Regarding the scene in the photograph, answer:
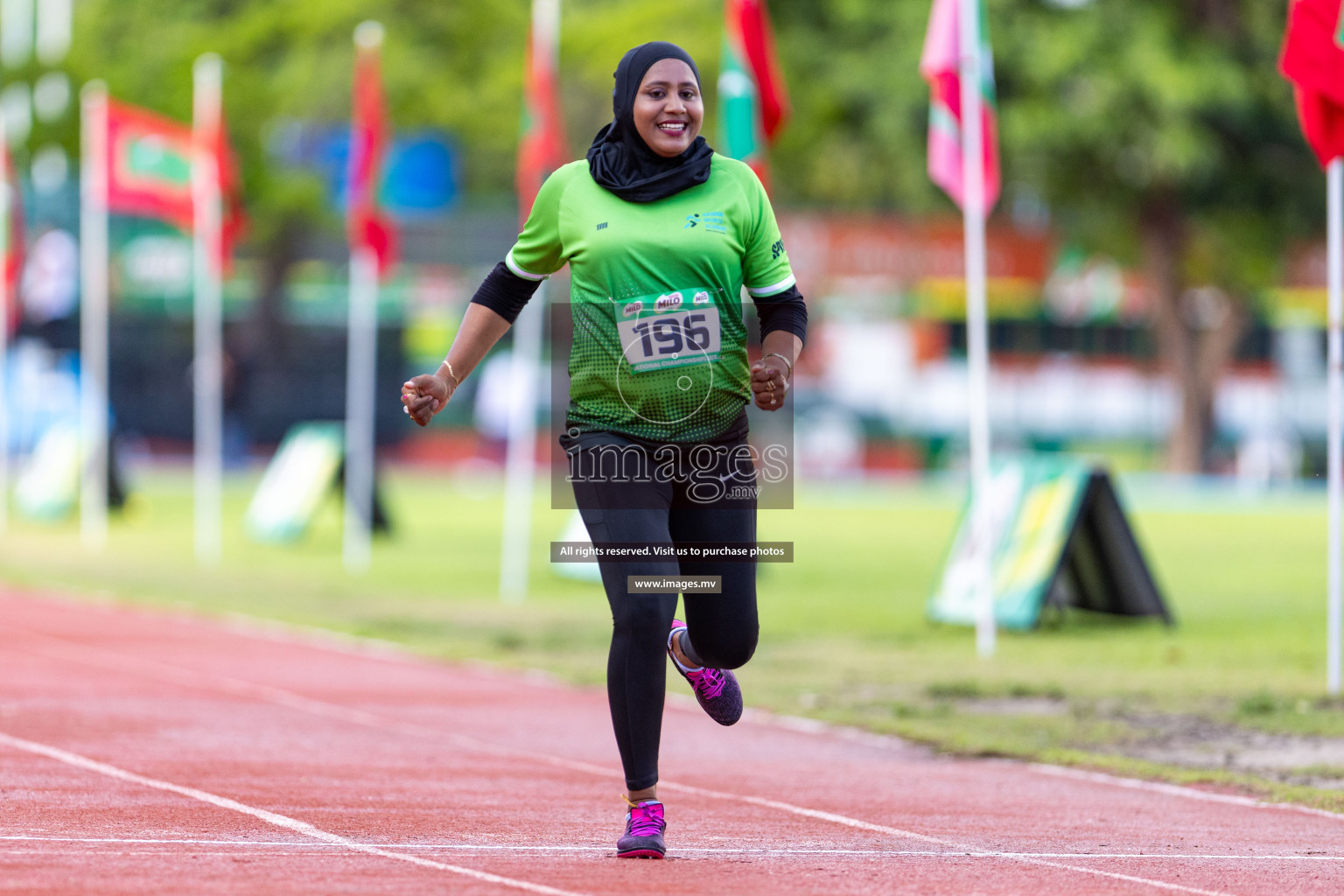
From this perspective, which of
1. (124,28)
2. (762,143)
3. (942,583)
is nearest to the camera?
(942,583)

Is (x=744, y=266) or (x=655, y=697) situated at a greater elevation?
(x=744, y=266)

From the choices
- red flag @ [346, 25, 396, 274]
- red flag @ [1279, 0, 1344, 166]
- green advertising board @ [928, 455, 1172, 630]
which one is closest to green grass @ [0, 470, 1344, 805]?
green advertising board @ [928, 455, 1172, 630]

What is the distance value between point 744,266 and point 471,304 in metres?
0.83

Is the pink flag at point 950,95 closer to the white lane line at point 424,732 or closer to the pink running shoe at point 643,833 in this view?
the white lane line at point 424,732

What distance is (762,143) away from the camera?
53.2 ft

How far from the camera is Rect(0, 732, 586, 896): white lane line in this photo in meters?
5.33

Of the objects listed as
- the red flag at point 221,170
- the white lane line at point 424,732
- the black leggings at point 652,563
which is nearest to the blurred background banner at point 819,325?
the red flag at point 221,170

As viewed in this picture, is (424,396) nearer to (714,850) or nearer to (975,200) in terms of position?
(714,850)

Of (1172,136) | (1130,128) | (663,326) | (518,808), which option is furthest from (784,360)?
(1130,128)

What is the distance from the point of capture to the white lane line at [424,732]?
19.8 ft

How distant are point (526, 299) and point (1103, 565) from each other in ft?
29.7

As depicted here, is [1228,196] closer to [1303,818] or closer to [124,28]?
[124,28]

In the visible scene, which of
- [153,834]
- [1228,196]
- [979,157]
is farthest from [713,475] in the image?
[1228,196]

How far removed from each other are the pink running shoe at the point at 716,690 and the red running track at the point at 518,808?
41 cm
